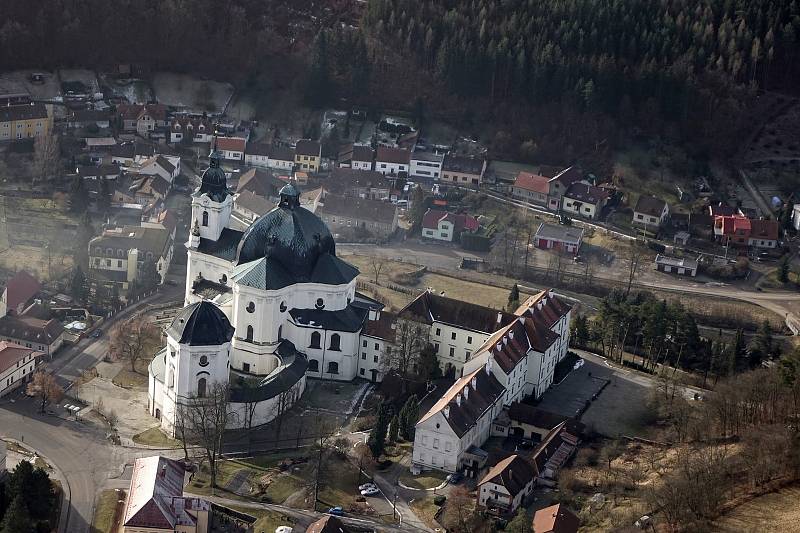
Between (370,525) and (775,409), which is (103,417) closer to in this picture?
(370,525)

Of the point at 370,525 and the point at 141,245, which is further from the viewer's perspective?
the point at 141,245

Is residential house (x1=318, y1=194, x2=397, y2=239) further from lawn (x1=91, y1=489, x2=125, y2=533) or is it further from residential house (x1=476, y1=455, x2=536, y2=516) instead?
lawn (x1=91, y1=489, x2=125, y2=533)

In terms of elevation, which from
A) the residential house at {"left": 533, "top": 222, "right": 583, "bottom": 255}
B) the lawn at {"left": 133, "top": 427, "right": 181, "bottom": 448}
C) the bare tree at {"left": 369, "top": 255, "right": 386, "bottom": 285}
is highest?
the residential house at {"left": 533, "top": 222, "right": 583, "bottom": 255}

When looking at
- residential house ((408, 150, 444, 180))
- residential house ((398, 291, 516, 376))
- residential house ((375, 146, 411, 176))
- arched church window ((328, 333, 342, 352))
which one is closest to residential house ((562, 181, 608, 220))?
residential house ((408, 150, 444, 180))

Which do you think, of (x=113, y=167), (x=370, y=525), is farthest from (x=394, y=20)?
(x=370, y=525)

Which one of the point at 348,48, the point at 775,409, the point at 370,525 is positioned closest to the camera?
the point at 370,525
